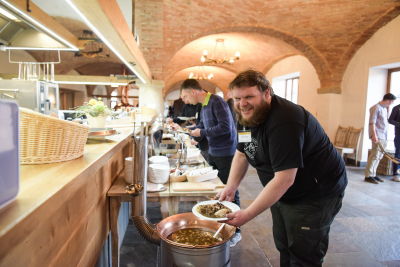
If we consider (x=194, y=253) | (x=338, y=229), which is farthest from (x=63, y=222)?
(x=338, y=229)

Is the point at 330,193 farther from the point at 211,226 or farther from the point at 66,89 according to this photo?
the point at 66,89

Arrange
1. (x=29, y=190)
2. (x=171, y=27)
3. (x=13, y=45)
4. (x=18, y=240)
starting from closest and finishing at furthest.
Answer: (x=18, y=240), (x=29, y=190), (x=13, y=45), (x=171, y=27)

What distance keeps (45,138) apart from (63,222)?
0.42 meters

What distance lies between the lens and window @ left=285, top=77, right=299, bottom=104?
10.1m

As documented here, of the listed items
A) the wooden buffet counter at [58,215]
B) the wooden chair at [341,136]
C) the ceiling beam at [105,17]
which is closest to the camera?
the wooden buffet counter at [58,215]

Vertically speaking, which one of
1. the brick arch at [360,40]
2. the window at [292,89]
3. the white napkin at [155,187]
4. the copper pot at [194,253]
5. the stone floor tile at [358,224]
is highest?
the brick arch at [360,40]

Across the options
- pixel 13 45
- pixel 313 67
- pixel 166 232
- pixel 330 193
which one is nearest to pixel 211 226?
pixel 166 232

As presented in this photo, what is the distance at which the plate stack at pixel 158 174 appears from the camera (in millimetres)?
2223

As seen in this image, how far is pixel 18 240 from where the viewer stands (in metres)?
0.52

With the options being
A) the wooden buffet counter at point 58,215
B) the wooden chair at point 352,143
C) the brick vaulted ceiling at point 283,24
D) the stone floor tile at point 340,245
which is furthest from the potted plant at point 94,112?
the wooden chair at point 352,143

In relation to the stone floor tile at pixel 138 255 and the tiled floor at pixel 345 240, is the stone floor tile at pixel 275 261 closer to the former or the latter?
the tiled floor at pixel 345 240

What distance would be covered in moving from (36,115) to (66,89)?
1457cm

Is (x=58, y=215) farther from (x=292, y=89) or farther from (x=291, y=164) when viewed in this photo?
(x=292, y=89)

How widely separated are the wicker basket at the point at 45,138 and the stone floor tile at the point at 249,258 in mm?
1975
